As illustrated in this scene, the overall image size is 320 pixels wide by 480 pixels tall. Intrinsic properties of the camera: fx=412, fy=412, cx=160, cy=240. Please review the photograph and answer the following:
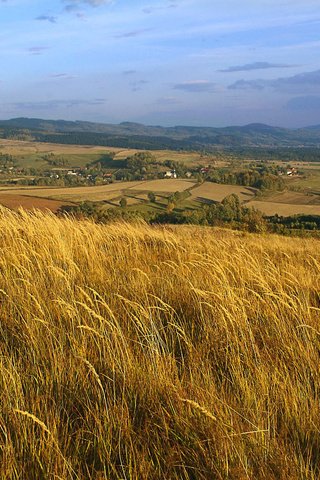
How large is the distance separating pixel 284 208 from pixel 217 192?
11.2m

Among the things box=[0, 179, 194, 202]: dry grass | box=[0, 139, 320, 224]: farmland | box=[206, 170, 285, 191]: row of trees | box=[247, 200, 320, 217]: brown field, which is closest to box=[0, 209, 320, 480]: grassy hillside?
box=[0, 139, 320, 224]: farmland

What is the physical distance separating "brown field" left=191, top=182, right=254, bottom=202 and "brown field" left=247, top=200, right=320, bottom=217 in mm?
3805

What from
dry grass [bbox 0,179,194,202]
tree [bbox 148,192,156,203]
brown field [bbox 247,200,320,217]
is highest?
dry grass [bbox 0,179,194,202]

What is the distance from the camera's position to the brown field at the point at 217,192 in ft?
182

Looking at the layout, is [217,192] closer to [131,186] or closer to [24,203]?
[131,186]

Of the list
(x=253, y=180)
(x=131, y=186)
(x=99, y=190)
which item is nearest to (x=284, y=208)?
Answer: (x=253, y=180)

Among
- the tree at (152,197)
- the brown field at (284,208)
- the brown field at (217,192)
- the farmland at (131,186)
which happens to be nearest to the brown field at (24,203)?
the farmland at (131,186)

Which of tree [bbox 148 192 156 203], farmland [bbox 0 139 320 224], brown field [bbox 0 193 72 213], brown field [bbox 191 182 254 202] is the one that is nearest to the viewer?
brown field [bbox 0 193 72 213]

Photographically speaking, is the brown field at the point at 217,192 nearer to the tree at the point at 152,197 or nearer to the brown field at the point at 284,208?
the brown field at the point at 284,208

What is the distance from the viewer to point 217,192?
59656 mm

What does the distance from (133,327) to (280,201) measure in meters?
57.5

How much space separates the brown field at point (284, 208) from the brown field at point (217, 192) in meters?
3.80

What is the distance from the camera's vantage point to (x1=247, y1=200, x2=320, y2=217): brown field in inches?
1893

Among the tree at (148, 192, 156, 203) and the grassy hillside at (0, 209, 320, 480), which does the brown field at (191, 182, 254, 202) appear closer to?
the tree at (148, 192, 156, 203)
